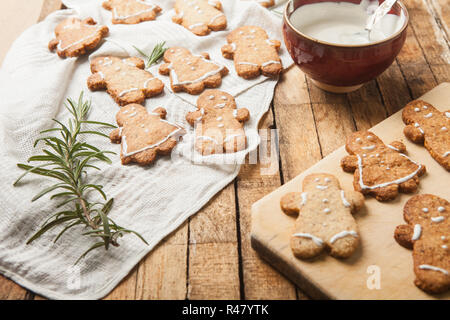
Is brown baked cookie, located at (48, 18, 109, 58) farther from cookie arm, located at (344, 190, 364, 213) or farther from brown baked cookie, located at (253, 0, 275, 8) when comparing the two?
cookie arm, located at (344, 190, 364, 213)

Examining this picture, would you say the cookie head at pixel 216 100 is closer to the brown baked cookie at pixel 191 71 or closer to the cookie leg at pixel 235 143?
the brown baked cookie at pixel 191 71

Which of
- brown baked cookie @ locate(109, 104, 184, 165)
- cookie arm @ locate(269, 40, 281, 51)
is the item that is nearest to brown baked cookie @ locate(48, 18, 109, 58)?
brown baked cookie @ locate(109, 104, 184, 165)

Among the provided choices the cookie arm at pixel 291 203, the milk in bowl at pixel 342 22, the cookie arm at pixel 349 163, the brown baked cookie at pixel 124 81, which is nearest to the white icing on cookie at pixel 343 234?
the cookie arm at pixel 291 203

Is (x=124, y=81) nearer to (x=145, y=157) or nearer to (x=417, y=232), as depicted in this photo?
(x=145, y=157)

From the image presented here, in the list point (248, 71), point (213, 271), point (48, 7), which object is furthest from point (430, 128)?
point (48, 7)

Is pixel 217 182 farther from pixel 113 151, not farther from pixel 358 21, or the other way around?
pixel 358 21

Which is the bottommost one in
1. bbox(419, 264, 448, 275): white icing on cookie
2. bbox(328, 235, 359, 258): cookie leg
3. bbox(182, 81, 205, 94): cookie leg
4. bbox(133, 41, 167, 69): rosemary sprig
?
bbox(419, 264, 448, 275): white icing on cookie

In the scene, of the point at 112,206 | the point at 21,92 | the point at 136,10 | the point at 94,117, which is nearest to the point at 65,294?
the point at 112,206
